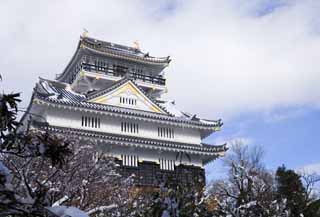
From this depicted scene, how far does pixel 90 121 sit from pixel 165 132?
5.59 m

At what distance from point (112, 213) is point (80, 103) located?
16.6 m

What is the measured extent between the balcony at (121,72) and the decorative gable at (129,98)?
5.52 ft

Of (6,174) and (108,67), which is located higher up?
(108,67)

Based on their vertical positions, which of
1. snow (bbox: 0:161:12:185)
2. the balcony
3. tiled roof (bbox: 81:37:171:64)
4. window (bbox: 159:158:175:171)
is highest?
tiled roof (bbox: 81:37:171:64)

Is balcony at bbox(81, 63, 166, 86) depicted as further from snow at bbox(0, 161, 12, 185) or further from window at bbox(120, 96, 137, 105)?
snow at bbox(0, 161, 12, 185)

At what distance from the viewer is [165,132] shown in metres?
30.4

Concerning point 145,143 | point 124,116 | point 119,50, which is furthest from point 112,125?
point 119,50

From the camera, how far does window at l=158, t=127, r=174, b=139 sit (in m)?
30.1

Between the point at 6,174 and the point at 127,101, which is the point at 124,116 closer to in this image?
the point at 127,101

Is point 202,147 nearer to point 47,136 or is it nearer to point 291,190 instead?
point 291,190

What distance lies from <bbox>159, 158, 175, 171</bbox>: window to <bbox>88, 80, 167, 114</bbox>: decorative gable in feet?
12.7

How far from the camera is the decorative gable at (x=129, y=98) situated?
29.7 meters

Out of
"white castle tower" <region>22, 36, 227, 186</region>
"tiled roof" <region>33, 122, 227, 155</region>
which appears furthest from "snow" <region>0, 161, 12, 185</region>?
"tiled roof" <region>33, 122, 227, 155</region>

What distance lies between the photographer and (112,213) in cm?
1180
